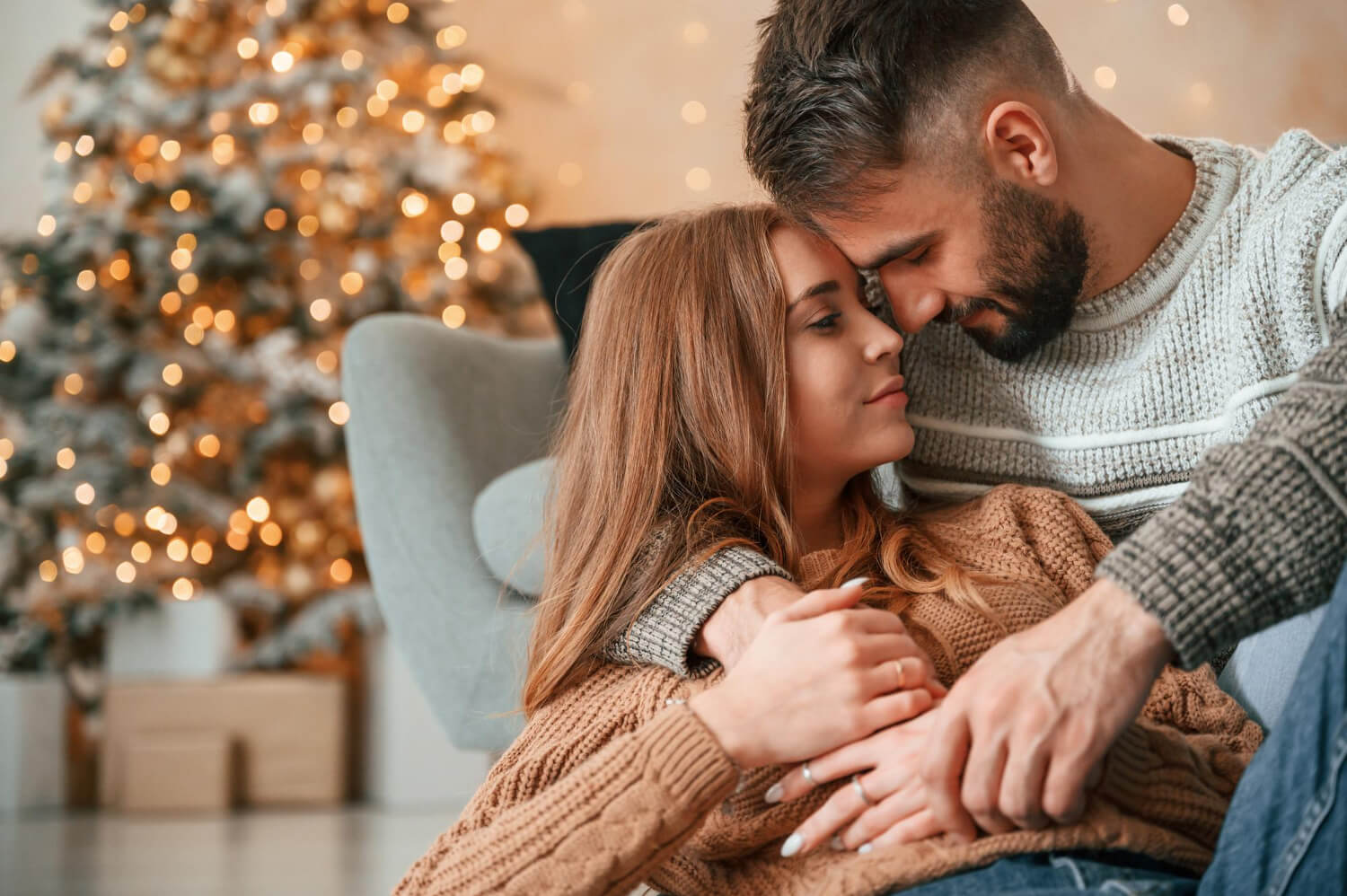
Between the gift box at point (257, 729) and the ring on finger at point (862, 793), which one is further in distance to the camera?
the gift box at point (257, 729)

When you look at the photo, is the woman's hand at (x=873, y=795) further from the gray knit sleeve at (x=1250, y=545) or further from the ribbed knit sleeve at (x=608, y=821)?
the gray knit sleeve at (x=1250, y=545)

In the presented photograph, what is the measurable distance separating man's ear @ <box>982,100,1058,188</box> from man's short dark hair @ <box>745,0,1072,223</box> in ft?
0.09

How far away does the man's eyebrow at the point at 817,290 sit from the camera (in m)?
1.25

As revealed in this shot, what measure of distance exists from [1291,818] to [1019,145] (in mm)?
757

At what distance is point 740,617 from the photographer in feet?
3.31

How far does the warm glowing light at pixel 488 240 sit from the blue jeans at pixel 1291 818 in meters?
2.92

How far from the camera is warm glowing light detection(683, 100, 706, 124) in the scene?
3.64m

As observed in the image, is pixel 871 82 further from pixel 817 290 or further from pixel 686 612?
pixel 686 612

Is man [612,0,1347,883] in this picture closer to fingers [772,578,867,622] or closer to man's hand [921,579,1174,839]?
fingers [772,578,867,622]

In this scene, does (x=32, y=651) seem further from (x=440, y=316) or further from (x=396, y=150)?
(x=396, y=150)

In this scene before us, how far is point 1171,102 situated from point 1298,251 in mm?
2218

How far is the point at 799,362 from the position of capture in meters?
1.25

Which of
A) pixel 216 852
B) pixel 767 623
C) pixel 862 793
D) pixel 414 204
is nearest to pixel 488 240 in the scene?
pixel 414 204

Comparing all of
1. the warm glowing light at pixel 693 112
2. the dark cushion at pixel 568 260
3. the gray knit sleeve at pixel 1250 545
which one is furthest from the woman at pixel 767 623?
the warm glowing light at pixel 693 112
